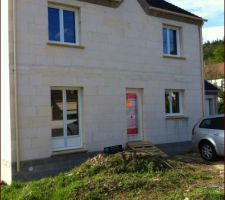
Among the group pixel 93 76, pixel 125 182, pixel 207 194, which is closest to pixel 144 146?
pixel 93 76

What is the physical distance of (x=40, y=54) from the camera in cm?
1232

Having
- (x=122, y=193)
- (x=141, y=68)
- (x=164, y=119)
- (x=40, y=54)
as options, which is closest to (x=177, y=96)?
(x=164, y=119)

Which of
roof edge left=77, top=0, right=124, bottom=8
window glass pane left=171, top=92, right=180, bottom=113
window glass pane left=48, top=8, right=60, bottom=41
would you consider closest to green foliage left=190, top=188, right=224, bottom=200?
window glass pane left=48, top=8, right=60, bottom=41

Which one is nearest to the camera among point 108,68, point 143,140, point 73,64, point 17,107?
point 17,107

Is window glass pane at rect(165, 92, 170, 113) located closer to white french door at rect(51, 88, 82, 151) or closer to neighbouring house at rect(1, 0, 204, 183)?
neighbouring house at rect(1, 0, 204, 183)

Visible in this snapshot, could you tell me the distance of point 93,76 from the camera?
13703 mm

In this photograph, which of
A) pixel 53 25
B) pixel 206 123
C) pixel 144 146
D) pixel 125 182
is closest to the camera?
pixel 125 182

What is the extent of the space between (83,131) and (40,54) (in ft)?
9.97

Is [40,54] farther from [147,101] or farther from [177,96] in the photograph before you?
[177,96]

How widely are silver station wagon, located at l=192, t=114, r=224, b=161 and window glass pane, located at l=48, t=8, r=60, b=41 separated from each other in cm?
640

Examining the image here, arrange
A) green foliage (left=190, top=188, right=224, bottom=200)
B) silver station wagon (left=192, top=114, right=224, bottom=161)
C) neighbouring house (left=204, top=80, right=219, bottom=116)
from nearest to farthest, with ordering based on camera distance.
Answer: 1. green foliage (left=190, top=188, right=224, bottom=200)
2. silver station wagon (left=192, top=114, right=224, bottom=161)
3. neighbouring house (left=204, top=80, right=219, bottom=116)

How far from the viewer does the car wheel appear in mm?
13984

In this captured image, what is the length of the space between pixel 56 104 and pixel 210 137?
5.80 metres

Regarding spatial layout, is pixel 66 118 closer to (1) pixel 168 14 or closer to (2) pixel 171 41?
(2) pixel 171 41
